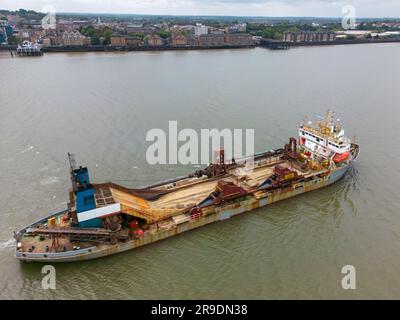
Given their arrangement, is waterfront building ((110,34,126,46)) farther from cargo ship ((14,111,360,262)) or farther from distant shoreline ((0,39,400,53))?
cargo ship ((14,111,360,262))

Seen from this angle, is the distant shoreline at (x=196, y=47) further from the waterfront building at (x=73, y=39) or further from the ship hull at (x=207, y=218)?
the ship hull at (x=207, y=218)

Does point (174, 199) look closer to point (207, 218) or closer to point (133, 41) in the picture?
point (207, 218)

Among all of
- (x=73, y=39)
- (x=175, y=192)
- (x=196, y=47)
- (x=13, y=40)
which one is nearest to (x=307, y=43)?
(x=196, y=47)

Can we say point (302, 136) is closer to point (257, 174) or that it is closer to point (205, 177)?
point (257, 174)

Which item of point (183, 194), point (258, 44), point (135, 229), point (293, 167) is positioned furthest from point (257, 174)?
point (258, 44)

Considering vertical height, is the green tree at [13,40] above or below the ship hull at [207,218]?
above

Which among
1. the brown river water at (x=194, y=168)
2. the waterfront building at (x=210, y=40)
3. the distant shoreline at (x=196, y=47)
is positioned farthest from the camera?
the waterfront building at (x=210, y=40)

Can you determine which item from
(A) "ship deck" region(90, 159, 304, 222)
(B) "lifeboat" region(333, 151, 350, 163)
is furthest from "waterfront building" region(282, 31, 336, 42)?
(A) "ship deck" region(90, 159, 304, 222)

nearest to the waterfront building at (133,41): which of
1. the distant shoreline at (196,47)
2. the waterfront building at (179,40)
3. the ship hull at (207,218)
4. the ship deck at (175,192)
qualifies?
the distant shoreline at (196,47)
